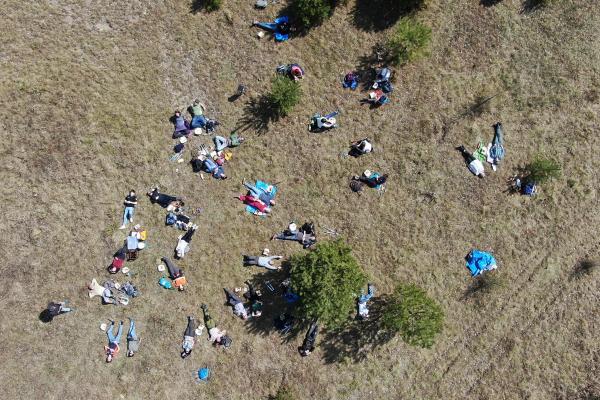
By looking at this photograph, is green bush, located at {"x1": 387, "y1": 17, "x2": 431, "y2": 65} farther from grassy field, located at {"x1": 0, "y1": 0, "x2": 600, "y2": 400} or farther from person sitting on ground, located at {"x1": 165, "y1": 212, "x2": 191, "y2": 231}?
person sitting on ground, located at {"x1": 165, "y1": 212, "x2": 191, "y2": 231}

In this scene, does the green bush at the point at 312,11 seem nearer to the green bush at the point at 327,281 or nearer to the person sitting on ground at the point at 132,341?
the green bush at the point at 327,281

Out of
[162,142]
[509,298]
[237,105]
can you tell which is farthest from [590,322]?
[162,142]

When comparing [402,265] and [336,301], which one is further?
[402,265]

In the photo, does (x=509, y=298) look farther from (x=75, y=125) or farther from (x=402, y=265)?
(x=75, y=125)

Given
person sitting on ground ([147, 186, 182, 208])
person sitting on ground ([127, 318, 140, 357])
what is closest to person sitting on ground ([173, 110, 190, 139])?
person sitting on ground ([147, 186, 182, 208])

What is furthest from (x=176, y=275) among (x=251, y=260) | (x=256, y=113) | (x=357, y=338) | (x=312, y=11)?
(x=312, y=11)

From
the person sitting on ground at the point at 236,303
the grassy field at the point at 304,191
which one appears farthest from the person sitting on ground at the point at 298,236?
the person sitting on ground at the point at 236,303

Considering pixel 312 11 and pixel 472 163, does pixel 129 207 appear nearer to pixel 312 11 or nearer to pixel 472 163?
pixel 312 11
